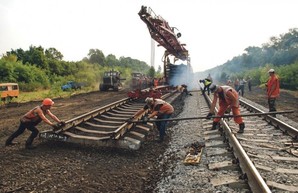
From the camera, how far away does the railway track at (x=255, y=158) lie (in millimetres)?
3758

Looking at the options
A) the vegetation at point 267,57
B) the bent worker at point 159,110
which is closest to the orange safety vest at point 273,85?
the bent worker at point 159,110

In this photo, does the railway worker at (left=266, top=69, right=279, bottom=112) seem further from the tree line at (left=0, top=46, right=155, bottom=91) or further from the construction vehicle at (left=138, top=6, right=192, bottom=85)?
the tree line at (left=0, top=46, right=155, bottom=91)

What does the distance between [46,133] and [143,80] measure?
1758cm

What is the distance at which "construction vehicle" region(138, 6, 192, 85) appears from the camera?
12.2 metres

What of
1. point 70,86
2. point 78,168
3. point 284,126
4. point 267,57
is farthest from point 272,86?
point 267,57

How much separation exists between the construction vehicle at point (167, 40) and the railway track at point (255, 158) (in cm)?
649

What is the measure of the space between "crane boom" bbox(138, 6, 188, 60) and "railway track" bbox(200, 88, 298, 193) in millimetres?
6390

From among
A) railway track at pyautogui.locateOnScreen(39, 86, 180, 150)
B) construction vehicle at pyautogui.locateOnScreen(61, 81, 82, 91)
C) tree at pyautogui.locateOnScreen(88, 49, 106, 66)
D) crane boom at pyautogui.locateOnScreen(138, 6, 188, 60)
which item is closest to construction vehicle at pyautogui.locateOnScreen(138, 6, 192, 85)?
crane boom at pyautogui.locateOnScreen(138, 6, 188, 60)

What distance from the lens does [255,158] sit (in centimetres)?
486

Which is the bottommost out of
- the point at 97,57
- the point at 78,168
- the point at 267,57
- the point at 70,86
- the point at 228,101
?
the point at 78,168

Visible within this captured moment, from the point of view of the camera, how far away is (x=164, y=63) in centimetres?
1780

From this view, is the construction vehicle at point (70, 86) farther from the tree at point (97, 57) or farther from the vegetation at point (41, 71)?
the tree at point (97, 57)

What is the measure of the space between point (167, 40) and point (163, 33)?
84cm

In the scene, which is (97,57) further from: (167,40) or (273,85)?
(273,85)
